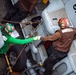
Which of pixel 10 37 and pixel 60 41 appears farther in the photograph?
pixel 60 41

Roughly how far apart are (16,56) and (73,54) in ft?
4.44

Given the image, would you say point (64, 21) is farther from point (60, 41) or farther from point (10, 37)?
point (10, 37)

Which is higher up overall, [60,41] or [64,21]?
[64,21]

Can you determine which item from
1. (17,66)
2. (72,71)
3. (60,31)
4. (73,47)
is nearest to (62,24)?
(60,31)

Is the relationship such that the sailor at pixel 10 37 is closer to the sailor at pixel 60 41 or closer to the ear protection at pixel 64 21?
the sailor at pixel 60 41

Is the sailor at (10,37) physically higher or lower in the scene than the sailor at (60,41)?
higher

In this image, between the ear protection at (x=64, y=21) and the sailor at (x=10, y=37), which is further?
the ear protection at (x=64, y=21)

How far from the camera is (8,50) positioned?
6.38m

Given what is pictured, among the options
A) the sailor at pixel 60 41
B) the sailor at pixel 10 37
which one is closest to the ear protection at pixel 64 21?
the sailor at pixel 60 41

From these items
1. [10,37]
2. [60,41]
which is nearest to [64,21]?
[60,41]

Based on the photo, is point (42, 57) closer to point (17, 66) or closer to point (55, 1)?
point (17, 66)

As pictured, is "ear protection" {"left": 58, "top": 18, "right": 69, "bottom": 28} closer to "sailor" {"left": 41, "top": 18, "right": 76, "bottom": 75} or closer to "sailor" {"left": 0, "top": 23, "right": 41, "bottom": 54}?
"sailor" {"left": 41, "top": 18, "right": 76, "bottom": 75}

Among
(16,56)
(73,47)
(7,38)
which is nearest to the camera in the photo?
(7,38)

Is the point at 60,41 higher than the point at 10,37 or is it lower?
lower
